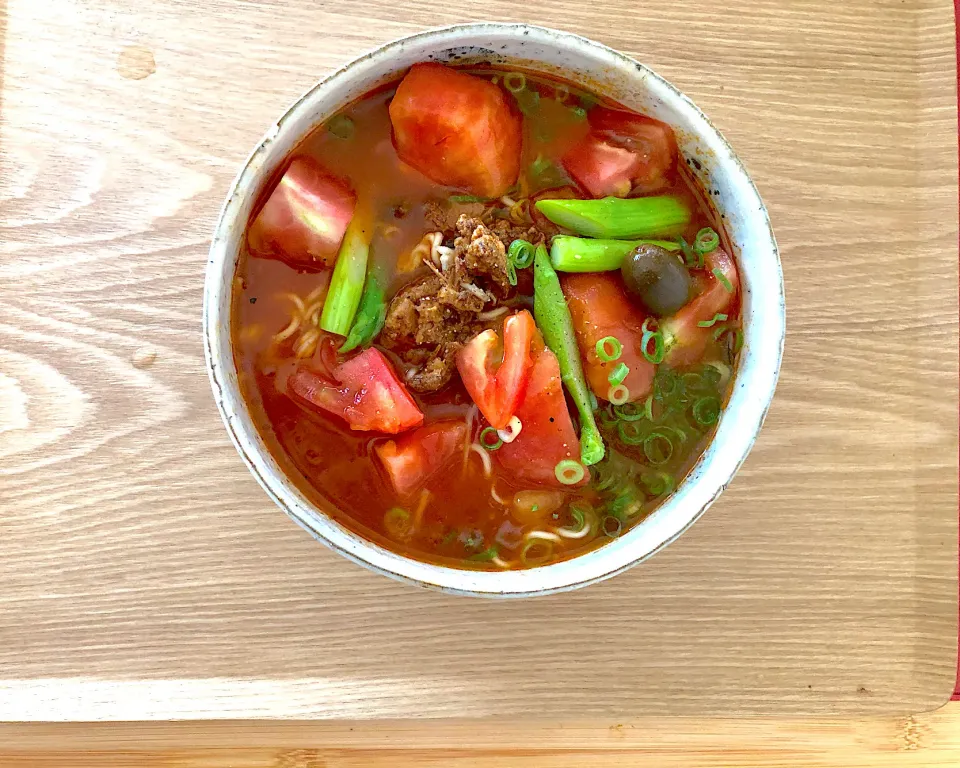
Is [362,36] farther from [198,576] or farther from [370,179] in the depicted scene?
[198,576]

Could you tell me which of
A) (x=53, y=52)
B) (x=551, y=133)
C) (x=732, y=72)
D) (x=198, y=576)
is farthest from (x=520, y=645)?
(x=53, y=52)

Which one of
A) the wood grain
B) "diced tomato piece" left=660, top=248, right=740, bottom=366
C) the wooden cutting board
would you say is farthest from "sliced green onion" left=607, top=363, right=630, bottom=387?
the wood grain

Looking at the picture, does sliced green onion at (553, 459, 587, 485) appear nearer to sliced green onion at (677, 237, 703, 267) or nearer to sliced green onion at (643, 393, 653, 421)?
sliced green onion at (643, 393, 653, 421)

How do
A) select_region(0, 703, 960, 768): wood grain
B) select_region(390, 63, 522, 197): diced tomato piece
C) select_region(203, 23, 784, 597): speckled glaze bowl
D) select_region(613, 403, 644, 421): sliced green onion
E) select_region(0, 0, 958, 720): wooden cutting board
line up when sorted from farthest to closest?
select_region(0, 703, 960, 768): wood grain
select_region(0, 0, 958, 720): wooden cutting board
select_region(613, 403, 644, 421): sliced green onion
select_region(390, 63, 522, 197): diced tomato piece
select_region(203, 23, 784, 597): speckled glaze bowl

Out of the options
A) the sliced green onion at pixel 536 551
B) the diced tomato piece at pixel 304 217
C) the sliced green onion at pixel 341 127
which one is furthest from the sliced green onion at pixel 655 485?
the sliced green onion at pixel 341 127

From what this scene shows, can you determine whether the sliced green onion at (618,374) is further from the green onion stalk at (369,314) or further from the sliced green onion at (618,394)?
the green onion stalk at (369,314)
